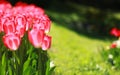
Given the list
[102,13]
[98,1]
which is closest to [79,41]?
[102,13]

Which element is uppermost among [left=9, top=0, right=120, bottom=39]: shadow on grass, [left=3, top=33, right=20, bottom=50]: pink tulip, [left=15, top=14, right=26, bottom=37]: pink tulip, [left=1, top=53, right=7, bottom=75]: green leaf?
[left=15, top=14, right=26, bottom=37]: pink tulip

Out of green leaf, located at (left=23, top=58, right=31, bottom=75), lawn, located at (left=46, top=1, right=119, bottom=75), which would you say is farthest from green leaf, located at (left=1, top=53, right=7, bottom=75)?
lawn, located at (left=46, top=1, right=119, bottom=75)

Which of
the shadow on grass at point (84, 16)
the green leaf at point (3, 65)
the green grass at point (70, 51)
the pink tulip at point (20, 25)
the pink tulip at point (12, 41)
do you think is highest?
the pink tulip at point (20, 25)

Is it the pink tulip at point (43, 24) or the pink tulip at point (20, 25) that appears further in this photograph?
the pink tulip at point (43, 24)

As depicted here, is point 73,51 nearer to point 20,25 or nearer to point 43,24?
point 43,24

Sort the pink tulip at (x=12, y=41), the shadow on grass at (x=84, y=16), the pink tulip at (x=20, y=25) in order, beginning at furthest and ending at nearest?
the shadow on grass at (x=84, y=16) → the pink tulip at (x=20, y=25) → the pink tulip at (x=12, y=41)

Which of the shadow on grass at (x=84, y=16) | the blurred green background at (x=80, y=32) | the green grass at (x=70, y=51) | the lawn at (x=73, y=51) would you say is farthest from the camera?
the shadow on grass at (x=84, y=16)

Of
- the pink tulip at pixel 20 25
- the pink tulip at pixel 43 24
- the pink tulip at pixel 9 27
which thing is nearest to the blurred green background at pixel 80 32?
the pink tulip at pixel 43 24

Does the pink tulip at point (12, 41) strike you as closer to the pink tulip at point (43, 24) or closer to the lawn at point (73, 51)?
the pink tulip at point (43, 24)

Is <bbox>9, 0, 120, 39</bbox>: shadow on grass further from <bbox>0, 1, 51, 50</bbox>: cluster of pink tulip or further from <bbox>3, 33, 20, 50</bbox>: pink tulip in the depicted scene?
<bbox>3, 33, 20, 50</bbox>: pink tulip
